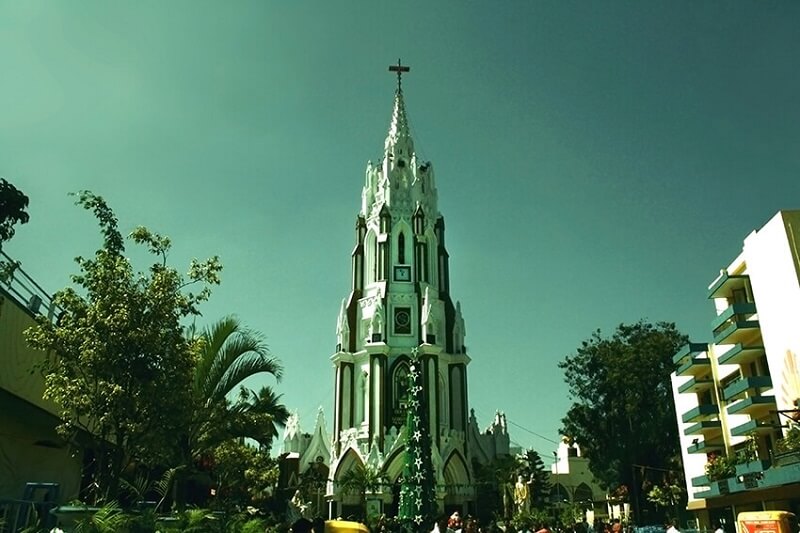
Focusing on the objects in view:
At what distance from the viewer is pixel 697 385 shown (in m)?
39.0

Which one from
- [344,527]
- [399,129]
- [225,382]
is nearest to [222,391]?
[225,382]

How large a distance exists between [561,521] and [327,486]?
64.2 ft

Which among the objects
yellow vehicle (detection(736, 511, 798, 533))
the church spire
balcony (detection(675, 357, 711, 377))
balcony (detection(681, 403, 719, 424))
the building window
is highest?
the church spire

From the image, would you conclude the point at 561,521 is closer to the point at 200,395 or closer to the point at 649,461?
the point at 649,461

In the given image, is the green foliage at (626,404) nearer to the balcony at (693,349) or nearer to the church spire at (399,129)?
the balcony at (693,349)

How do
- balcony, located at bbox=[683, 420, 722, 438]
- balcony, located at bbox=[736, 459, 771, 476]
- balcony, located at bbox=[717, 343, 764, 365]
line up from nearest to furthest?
balcony, located at bbox=[736, 459, 771, 476] < balcony, located at bbox=[717, 343, 764, 365] < balcony, located at bbox=[683, 420, 722, 438]

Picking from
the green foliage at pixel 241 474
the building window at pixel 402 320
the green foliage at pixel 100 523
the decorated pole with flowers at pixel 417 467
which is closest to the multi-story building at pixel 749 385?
the decorated pole with flowers at pixel 417 467

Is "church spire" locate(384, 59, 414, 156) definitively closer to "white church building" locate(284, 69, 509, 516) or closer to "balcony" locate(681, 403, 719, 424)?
"white church building" locate(284, 69, 509, 516)

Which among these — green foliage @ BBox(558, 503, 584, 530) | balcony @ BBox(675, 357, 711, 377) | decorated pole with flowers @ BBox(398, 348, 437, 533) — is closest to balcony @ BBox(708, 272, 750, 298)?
balcony @ BBox(675, 357, 711, 377)

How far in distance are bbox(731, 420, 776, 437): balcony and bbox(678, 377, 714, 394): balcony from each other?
15.8 feet

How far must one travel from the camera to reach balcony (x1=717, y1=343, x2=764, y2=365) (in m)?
32.4

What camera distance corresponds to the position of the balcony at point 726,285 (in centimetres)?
3359

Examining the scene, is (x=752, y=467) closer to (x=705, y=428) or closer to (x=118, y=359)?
(x=705, y=428)

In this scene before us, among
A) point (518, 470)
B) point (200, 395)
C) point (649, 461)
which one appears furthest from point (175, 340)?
point (518, 470)
